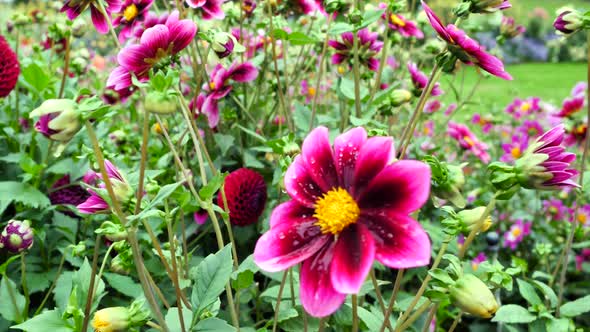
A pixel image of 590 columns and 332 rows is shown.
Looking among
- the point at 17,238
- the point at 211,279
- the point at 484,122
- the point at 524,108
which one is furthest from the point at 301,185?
the point at 524,108

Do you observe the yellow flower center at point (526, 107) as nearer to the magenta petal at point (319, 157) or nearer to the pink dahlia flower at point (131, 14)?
the pink dahlia flower at point (131, 14)

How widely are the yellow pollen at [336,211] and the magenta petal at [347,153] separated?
2cm

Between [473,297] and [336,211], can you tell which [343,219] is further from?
[473,297]

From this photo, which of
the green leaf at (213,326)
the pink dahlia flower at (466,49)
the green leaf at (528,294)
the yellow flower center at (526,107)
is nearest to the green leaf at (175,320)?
the green leaf at (213,326)

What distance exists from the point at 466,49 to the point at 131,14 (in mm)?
568

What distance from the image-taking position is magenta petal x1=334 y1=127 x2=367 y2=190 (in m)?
0.53

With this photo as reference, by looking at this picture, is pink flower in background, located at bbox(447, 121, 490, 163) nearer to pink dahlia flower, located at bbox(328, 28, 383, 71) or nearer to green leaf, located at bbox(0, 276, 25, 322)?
pink dahlia flower, located at bbox(328, 28, 383, 71)

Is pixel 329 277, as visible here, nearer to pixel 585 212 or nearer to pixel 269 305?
pixel 269 305

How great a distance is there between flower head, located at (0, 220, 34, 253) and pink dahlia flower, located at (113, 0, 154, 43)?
0.35 meters

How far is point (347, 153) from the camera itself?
53cm

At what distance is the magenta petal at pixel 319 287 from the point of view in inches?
17.9

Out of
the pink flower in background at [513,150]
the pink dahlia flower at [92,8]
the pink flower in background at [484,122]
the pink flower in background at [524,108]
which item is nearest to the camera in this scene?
the pink dahlia flower at [92,8]

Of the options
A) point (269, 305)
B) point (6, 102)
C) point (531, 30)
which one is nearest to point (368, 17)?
point (269, 305)

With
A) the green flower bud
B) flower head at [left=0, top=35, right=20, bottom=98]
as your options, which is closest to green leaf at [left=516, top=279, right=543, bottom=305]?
the green flower bud
